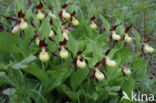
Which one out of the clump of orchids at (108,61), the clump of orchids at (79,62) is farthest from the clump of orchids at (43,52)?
the clump of orchids at (108,61)

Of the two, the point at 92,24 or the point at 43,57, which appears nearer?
the point at 43,57

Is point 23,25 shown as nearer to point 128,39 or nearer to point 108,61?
point 108,61

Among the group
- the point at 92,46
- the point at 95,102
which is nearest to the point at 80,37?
the point at 92,46

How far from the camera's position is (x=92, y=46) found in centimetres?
175

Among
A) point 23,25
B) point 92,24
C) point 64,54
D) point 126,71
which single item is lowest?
point 126,71

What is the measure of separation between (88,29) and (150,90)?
1.00 meters

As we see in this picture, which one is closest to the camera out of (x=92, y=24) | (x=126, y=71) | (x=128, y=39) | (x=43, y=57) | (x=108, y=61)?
(x=43, y=57)

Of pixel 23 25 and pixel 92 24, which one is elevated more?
pixel 23 25

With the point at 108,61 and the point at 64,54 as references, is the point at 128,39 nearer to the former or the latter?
the point at 108,61

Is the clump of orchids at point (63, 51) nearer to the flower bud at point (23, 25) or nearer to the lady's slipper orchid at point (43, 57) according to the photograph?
the lady's slipper orchid at point (43, 57)

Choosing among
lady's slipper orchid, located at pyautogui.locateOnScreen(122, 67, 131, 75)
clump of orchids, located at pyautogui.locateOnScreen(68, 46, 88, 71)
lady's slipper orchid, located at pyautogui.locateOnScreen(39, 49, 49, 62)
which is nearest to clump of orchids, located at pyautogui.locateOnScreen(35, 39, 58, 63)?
lady's slipper orchid, located at pyautogui.locateOnScreen(39, 49, 49, 62)

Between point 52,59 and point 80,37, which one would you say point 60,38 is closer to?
point 52,59

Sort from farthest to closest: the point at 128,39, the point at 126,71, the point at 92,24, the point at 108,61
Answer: the point at 92,24, the point at 128,39, the point at 126,71, the point at 108,61

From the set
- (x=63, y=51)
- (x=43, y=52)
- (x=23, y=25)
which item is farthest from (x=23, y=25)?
(x=63, y=51)
